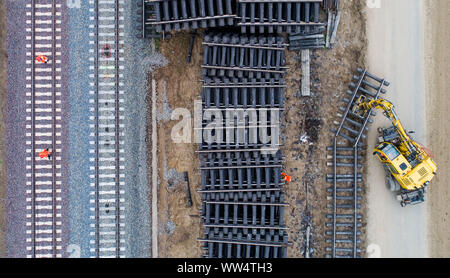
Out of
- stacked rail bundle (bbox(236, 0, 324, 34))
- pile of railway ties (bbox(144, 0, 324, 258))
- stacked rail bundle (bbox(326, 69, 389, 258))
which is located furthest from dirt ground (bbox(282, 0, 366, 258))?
stacked rail bundle (bbox(236, 0, 324, 34))

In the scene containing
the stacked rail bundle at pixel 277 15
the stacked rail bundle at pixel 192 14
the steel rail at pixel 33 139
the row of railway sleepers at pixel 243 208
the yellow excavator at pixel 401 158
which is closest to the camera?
the stacked rail bundle at pixel 192 14

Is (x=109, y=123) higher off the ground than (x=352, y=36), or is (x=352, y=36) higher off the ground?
(x=352, y=36)

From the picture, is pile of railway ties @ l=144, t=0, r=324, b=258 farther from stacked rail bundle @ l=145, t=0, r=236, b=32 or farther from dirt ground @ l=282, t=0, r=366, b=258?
dirt ground @ l=282, t=0, r=366, b=258

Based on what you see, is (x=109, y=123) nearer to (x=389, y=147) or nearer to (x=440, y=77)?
(x=389, y=147)

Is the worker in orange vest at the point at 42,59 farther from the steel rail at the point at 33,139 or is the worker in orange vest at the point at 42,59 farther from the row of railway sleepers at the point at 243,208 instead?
the row of railway sleepers at the point at 243,208

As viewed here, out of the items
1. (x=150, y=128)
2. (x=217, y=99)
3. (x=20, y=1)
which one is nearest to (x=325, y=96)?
(x=217, y=99)

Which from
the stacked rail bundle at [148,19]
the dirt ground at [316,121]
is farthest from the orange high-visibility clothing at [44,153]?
the dirt ground at [316,121]
